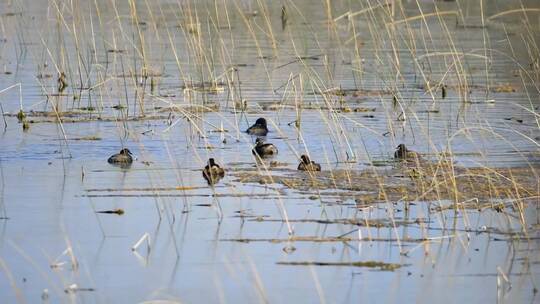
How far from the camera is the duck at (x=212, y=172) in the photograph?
1105 centimetres

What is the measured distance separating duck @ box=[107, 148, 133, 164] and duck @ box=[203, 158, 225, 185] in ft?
3.25

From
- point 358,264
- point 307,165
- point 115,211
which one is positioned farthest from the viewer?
point 307,165

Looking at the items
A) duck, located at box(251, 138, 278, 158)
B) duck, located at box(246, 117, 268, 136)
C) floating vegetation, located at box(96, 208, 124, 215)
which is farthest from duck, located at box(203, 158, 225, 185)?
duck, located at box(246, 117, 268, 136)

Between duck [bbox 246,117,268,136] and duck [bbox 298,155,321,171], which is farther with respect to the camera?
duck [bbox 246,117,268,136]

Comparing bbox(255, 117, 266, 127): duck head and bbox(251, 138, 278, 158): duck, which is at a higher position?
bbox(255, 117, 266, 127): duck head

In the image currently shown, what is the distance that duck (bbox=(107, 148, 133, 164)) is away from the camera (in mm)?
11992

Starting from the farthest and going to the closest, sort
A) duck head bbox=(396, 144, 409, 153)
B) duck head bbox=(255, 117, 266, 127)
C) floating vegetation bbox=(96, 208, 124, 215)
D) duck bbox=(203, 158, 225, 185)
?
duck head bbox=(255, 117, 266, 127), duck head bbox=(396, 144, 409, 153), duck bbox=(203, 158, 225, 185), floating vegetation bbox=(96, 208, 124, 215)

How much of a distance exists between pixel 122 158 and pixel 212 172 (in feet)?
4.15

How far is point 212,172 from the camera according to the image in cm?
1110

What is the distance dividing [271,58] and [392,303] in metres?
12.7

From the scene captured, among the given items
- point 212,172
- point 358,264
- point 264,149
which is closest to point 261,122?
point 264,149

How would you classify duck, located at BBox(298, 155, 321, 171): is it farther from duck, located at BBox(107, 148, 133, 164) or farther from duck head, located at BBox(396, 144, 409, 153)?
duck, located at BBox(107, 148, 133, 164)

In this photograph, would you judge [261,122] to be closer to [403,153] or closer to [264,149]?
[264,149]

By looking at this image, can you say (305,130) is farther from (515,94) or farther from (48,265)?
(48,265)
